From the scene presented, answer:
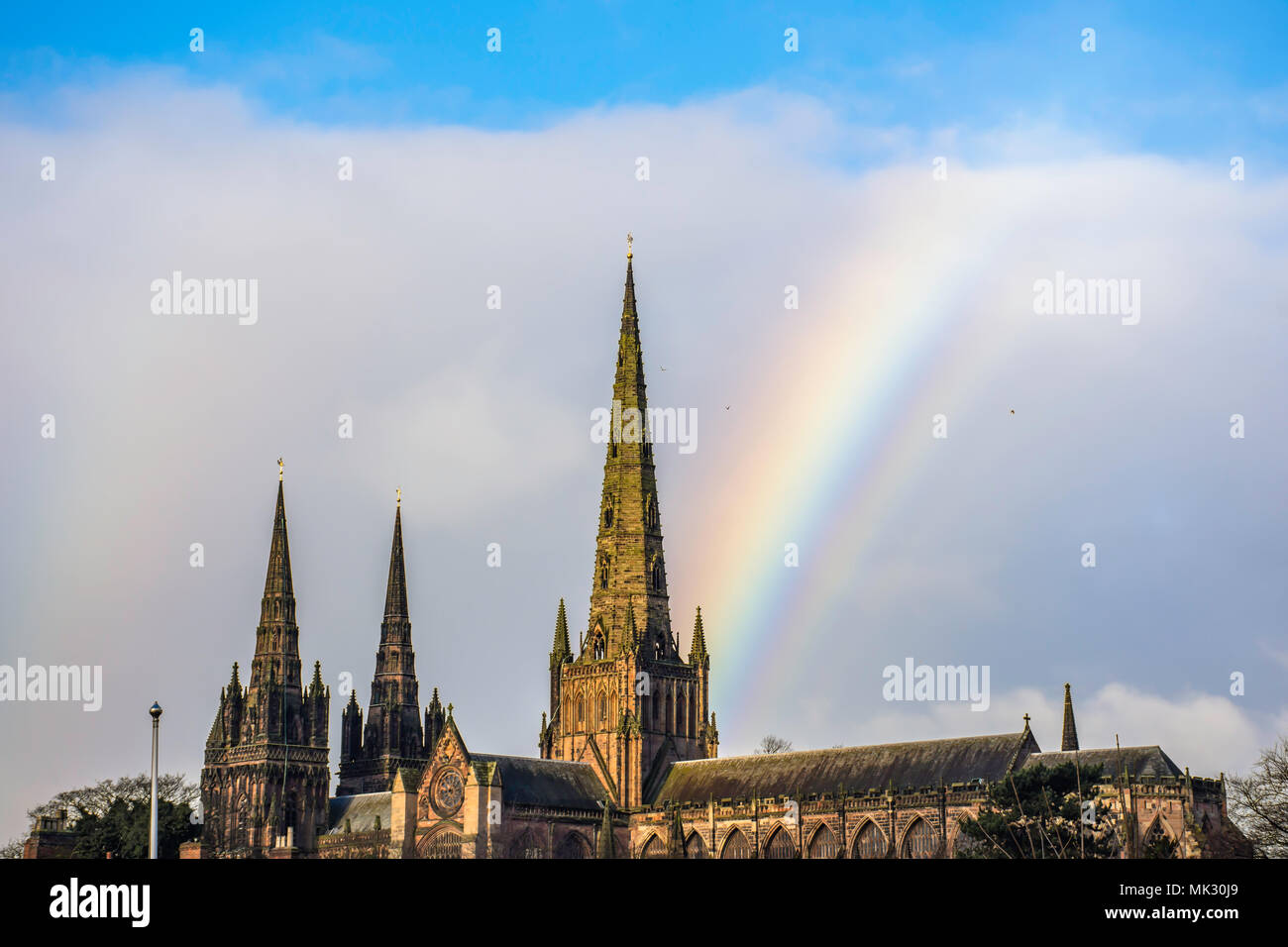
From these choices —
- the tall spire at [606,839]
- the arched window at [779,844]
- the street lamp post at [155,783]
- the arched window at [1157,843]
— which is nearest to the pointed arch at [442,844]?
the tall spire at [606,839]

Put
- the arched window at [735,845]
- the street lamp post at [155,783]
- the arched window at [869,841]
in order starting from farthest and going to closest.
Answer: the arched window at [735,845]
the arched window at [869,841]
the street lamp post at [155,783]

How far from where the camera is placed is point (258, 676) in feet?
505

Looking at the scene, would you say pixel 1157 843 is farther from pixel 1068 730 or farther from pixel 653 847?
pixel 653 847

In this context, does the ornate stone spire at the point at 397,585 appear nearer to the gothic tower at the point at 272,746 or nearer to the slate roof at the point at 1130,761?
the gothic tower at the point at 272,746

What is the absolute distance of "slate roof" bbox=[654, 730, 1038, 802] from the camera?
11250 cm

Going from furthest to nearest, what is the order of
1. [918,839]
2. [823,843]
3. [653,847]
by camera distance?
[653,847], [823,843], [918,839]

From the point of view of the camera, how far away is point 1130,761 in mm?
105000

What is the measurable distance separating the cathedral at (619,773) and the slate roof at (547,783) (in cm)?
17

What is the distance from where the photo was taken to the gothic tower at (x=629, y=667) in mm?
132375

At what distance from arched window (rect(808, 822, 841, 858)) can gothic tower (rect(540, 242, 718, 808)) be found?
1641cm

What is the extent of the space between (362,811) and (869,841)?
150 feet

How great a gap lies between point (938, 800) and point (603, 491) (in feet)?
124

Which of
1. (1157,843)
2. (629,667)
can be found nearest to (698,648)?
(629,667)
